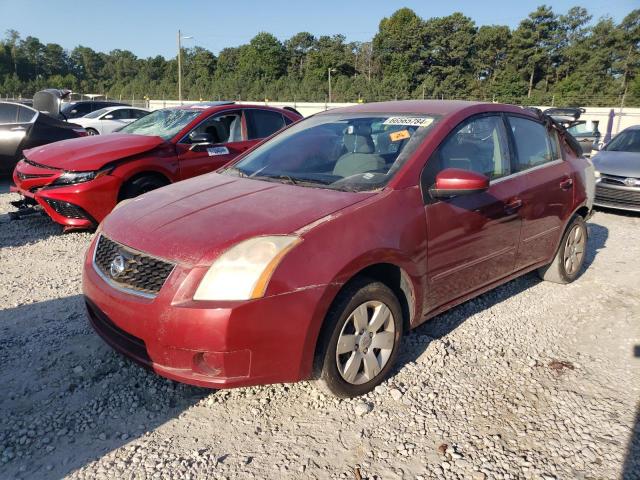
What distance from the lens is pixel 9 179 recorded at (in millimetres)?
9641

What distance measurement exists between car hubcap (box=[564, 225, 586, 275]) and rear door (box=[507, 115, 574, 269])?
32cm

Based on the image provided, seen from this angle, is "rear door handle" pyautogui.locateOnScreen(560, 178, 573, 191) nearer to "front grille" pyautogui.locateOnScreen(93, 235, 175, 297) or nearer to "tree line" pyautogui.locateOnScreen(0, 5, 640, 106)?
"front grille" pyautogui.locateOnScreen(93, 235, 175, 297)

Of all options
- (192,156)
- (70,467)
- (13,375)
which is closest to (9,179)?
(192,156)

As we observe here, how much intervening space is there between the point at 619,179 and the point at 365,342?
7.07 meters

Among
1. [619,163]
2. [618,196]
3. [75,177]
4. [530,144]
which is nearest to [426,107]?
[530,144]

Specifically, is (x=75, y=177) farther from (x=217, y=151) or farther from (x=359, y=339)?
(x=359, y=339)

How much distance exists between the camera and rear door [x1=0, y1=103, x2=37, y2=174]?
9039mm

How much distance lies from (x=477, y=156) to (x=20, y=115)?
349 inches

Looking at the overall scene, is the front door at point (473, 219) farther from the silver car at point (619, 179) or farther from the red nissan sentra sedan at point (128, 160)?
the silver car at point (619, 179)

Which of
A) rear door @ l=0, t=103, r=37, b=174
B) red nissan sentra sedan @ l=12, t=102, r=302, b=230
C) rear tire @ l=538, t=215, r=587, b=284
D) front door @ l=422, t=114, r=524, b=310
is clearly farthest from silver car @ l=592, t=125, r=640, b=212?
rear door @ l=0, t=103, r=37, b=174

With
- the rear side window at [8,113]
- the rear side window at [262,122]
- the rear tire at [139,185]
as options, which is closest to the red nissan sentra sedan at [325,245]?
the rear tire at [139,185]

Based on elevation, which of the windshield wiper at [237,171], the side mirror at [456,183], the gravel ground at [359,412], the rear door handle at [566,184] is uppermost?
the side mirror at [456,183]

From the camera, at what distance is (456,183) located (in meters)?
3.00

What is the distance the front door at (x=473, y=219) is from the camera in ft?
10.3
